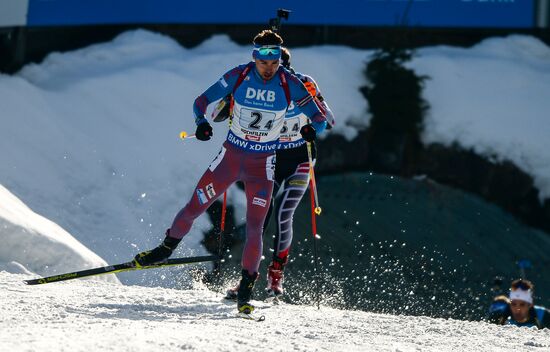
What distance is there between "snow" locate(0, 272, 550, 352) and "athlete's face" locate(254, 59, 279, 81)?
5.92 ft

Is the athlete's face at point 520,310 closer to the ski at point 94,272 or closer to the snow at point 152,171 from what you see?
the snow at point 152,171

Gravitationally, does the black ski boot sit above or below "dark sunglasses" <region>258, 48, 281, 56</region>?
below

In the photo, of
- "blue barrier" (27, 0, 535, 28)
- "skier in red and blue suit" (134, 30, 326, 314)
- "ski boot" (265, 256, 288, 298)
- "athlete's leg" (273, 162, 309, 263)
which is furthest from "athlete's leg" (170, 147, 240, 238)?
"blue barrier" (27, 0, 535, 28)

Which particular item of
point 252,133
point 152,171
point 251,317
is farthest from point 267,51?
point 152,171

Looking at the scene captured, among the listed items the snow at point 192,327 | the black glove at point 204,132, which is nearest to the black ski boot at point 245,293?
the snow at point 192,327

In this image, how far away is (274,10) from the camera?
16.4 meters

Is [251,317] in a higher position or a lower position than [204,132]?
lower

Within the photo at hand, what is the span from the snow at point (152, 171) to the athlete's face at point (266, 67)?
182 centimetres

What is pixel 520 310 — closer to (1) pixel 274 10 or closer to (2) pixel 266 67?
(2) pixel 266 67

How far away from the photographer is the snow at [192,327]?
240 inches

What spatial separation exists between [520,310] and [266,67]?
368 cm

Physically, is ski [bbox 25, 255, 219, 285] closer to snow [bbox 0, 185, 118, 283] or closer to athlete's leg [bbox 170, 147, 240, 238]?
athlete's leg [bbox 170, 147, 240, 238]

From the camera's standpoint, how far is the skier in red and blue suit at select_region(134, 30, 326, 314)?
26.5 ft

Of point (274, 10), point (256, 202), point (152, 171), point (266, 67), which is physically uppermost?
point (274, 10)
